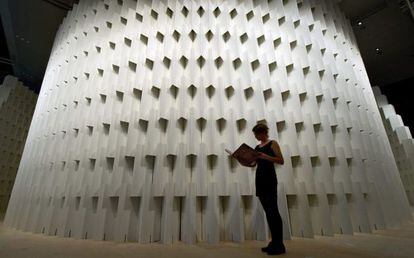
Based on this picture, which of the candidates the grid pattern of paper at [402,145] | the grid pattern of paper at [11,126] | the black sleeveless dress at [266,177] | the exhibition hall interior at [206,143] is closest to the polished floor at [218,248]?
the exhibition hall interior at [206,143]

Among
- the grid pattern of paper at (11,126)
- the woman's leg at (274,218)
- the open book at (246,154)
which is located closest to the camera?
the woman's leg at (274,218)

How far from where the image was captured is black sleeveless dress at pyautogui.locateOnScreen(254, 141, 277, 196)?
1.70m

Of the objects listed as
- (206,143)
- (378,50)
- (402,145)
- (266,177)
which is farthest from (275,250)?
(378,50)

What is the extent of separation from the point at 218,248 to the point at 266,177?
2.57ft

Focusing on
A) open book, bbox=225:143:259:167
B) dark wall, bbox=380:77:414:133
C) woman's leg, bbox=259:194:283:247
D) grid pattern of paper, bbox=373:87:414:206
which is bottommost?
woman's leg, bbox=259:194:283:247

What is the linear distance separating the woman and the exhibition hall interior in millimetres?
10

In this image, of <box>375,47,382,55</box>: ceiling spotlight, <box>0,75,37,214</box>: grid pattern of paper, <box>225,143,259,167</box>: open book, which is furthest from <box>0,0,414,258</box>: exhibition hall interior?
<box>0,75,37,214</box>: grid pattern of paper

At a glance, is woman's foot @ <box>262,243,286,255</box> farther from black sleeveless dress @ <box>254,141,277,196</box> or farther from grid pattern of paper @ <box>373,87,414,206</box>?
grid pattern of paper @ <box>373,87,414,206</box>

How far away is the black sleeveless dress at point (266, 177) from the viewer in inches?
67.1

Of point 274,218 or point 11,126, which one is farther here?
point 11,126

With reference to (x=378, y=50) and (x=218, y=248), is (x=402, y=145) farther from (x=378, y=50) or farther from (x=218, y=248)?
(x=218, y=248)

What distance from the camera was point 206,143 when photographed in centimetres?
250

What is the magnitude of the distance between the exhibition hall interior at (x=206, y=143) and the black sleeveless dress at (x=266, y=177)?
0.01m

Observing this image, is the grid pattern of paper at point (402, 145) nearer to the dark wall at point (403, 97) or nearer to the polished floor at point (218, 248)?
the dark wall at point (403, 97)
